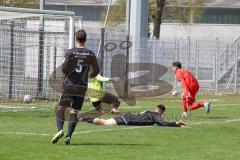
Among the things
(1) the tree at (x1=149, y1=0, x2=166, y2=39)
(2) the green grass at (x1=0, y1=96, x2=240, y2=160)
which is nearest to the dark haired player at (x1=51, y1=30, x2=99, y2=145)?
(2) the green grass at (x1=0, y1=96, x2=240, y2=160)

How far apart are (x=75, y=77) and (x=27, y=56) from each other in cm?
→ 1138

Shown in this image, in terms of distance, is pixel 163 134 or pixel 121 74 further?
pixel 121 74

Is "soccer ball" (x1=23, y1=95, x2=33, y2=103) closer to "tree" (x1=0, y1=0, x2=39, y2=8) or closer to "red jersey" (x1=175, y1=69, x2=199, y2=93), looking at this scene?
"red jersey" (x1=175, y1=69, x2=199, y2=93)

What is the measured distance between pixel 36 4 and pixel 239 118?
124ft

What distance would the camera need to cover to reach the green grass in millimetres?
15406

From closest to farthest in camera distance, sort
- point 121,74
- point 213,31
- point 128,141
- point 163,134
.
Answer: point 128,141 → point 163,134 → point 121,74 → point 213,31

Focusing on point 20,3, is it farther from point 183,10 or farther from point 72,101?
point 72,101

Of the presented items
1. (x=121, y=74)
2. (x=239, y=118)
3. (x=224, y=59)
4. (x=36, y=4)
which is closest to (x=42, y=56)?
(x=239, y=118)

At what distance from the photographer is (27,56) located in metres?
28.2

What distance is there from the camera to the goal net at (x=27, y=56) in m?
27.0

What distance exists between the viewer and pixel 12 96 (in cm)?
2777

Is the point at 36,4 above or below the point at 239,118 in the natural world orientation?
above

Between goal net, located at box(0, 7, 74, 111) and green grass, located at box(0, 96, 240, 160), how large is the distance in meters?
2.27

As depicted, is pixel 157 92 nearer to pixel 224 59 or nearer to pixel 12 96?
pixel 224 59
